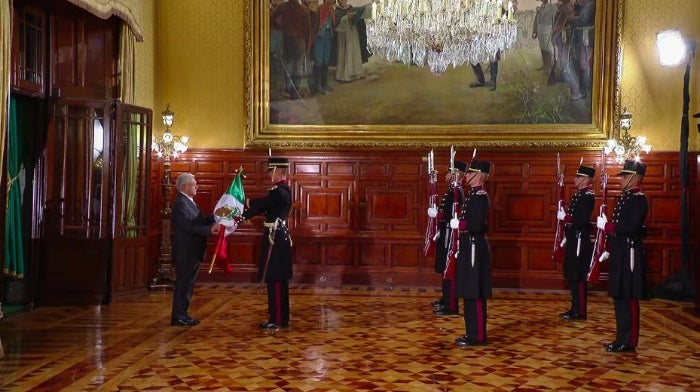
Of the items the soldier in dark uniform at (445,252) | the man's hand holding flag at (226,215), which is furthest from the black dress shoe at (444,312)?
the man's hand holding flag at (226,215)

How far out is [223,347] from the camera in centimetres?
630

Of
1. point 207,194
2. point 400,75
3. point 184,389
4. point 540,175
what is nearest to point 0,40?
point 184,389

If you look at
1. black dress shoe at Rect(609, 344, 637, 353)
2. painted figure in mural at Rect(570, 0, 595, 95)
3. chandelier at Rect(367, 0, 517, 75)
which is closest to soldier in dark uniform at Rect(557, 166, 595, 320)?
black dress shoe at Rect(609, 344, 637, 353)

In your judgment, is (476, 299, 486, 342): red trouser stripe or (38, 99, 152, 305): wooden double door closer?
(476, 299, 486, 342): red trouser stripe

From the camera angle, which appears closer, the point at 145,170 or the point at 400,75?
the point at 145,170

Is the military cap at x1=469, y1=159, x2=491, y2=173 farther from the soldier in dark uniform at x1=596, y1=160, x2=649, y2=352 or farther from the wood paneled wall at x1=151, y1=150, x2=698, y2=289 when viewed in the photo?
the wood paneled wall at x1=151, y1=150, x2=698, y2=289

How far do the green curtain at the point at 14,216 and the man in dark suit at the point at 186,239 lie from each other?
2225mm

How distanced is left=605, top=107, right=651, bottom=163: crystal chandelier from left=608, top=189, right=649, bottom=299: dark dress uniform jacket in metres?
3.98

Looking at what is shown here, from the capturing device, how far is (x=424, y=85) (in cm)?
1077

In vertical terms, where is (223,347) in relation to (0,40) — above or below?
below

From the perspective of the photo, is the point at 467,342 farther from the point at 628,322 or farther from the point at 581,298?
the point at 581,298

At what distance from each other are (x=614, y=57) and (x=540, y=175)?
200cm

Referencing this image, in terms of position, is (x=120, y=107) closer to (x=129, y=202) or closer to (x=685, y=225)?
(x=129, y=202)

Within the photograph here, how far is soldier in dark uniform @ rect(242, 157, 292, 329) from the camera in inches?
279
